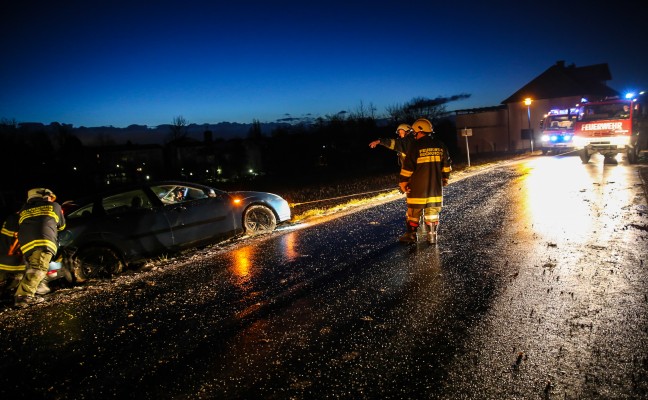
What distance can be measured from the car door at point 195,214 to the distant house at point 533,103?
41.6 metres

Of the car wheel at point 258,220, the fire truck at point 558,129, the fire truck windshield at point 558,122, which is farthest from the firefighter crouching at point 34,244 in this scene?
the fire truck windshield at point 558,122

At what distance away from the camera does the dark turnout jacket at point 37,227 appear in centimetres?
500

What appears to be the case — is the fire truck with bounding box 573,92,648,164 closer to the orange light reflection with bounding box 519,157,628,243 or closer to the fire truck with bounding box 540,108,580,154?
the orange light reflection with bounding box 519,157,628,243

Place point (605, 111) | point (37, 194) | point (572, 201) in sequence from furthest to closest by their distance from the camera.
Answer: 1. point (605, 111)
2. point (572, 201)
3. point (37, 194)

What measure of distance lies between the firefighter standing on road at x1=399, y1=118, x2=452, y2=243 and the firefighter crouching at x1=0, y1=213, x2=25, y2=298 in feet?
17.2

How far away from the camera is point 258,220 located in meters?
8.02

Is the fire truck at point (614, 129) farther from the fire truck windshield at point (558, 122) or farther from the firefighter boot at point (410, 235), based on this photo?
the firefighter boot at point (410, 235)

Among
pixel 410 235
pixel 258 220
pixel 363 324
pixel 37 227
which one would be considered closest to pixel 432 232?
pixel 410 235

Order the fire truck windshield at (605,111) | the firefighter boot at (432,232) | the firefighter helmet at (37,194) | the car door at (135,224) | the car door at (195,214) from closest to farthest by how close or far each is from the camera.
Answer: the firefighter helmet at (37,194), the firefighter boot at (432,232), the car door at (135,224), the car door at (195,214), the fire truck windshield at (605,111)

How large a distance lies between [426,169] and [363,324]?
9.79 feet

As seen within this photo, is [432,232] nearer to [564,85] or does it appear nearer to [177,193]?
[177,193]

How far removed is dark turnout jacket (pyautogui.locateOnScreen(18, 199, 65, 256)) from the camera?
5.00 metres

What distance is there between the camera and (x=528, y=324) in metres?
3.36

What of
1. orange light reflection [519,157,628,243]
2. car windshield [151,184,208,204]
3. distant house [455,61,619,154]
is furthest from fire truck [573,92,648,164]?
distant house [455,61,619,154]
